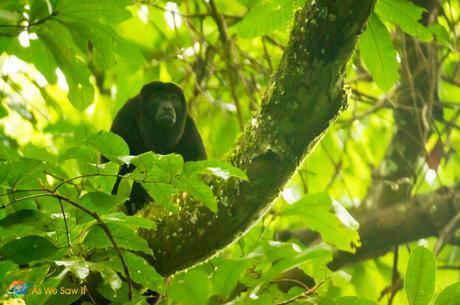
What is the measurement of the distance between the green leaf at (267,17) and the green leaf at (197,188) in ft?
3.57

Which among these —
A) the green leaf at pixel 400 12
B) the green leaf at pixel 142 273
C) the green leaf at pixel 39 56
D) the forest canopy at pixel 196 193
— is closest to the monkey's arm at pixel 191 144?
the forest canopy at pixel 196 193

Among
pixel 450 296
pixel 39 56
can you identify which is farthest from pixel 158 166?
pixel 39 56

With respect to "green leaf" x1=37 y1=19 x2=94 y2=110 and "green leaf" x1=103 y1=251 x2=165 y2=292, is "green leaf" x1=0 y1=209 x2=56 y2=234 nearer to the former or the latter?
"green leaf" x1=103 y1=251 x2=165 y2=292

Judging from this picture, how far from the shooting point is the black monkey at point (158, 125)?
495 centimetres

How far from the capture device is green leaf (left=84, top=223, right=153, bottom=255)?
80.1 inches

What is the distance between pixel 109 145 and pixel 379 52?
152 cm

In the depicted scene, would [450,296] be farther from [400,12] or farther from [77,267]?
[400,12]

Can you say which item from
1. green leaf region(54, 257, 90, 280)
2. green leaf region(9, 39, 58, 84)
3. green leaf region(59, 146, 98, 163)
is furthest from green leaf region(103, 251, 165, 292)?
green leaf region(9, 39, 58, 84)

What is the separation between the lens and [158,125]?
4.98m

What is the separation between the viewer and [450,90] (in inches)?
204

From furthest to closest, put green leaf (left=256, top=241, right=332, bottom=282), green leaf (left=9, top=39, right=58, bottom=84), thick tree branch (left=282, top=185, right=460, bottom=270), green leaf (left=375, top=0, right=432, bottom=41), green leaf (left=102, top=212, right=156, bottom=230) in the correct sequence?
thick tree branch (left=282, top=185, right=460, bottom=270)
green leaf (left=9, top=39, right=58, bottom=84)
green leaf (left=375, top=0, right=432, bottom=41)
green leaf (left=102, top=212, right=156, bottom=230)
green leaf (left=256, top=241, right=332, bottom=282)

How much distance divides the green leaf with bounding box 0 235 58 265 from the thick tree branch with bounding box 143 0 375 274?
541 mm

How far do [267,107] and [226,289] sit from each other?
89 cm

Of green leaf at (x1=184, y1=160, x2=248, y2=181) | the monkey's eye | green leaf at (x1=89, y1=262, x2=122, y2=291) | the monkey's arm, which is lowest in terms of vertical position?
the monkey's arm
